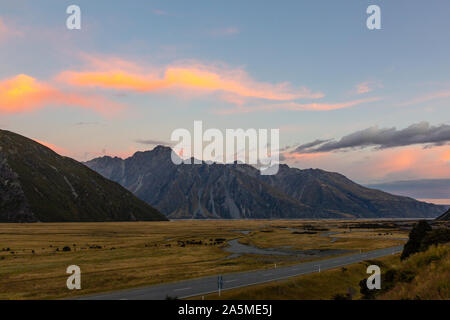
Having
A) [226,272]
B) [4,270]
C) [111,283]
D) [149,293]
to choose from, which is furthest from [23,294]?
[226,272]

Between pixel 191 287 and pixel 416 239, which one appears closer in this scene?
pixel 191 287

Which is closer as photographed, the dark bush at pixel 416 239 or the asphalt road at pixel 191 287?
the asphalt road at pixel 191 287

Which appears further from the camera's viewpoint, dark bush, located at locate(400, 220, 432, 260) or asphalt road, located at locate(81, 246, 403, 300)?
dark bush, located at locate(400, 220, 432, 260)

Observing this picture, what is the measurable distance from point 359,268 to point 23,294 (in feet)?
124

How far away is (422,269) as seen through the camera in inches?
1034

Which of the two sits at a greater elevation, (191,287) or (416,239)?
(416,239)

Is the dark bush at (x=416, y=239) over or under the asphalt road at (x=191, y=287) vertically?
over

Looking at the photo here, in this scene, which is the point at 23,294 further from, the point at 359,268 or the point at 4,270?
the point at 359,268

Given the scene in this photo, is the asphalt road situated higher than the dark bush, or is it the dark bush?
the dark bush
